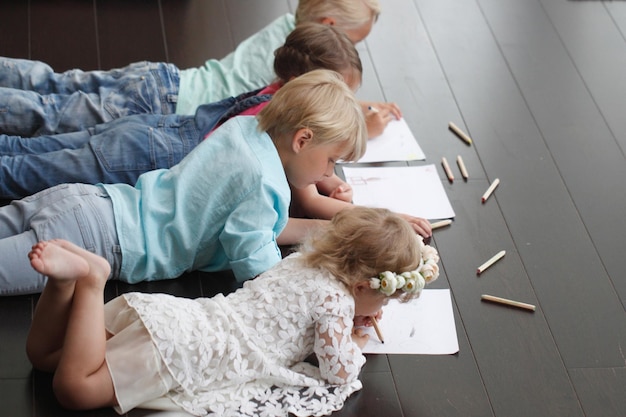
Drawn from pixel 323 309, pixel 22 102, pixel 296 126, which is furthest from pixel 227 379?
pixel 22 102

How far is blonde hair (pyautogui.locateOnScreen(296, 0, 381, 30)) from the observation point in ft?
7.67

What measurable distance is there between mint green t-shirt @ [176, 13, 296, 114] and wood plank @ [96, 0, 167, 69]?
0.84 ft

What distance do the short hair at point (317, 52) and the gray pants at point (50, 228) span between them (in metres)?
0.58

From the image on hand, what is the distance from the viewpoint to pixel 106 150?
2021 millimetres

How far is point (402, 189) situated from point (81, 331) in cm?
99

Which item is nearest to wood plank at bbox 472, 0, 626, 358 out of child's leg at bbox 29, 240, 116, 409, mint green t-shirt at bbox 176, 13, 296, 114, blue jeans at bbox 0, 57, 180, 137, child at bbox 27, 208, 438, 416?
child at bbox 27, 208, 438, 416

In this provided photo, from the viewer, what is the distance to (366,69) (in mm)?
2652

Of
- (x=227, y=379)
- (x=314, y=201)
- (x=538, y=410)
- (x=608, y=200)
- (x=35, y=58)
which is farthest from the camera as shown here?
(x=35, y=58)

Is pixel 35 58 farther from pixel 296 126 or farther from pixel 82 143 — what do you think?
pixel 296 126

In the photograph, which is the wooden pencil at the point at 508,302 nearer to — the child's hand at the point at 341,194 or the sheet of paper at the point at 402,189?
the sheet of paper at the point at 402,189

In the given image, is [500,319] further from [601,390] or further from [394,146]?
[394,146]

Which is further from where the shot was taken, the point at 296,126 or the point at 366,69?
the point at 366,69

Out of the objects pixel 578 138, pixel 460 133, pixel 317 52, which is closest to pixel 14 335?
pixel 317 52

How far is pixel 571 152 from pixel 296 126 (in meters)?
0.95
